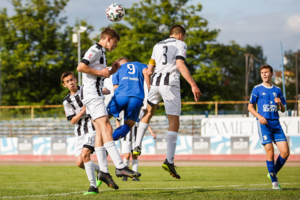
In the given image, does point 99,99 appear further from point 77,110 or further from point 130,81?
point 77,110

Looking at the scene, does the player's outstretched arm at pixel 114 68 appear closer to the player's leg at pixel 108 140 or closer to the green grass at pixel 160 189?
the player's leg at pixel 108 140

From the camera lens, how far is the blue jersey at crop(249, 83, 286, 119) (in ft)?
25.1

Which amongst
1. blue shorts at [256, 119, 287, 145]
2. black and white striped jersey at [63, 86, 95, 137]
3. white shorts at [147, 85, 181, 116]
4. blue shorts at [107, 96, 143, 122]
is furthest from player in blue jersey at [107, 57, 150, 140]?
blue shorts at [256, 119, 287, 145]

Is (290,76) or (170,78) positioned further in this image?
(290,76)

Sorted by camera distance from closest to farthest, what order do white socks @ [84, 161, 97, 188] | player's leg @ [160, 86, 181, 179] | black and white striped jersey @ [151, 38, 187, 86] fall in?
1. player's leg @ [160, 86, 181, 179]
2. black and white striped jersey @ [151, 38, 187, 86]
3. white socks @ [84, 161, 97, 188]

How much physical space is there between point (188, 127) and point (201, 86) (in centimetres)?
1668

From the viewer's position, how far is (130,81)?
7.18 meters

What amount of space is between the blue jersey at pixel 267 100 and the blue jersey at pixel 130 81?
2.46 metres

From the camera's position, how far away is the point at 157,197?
571cm

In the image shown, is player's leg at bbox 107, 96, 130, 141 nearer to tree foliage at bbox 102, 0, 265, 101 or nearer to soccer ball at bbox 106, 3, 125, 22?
soccer ball at bbox 106, 3, 125, 22

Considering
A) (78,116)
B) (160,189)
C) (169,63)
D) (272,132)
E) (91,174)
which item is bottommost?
(160,189)

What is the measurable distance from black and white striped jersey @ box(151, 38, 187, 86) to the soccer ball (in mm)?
1410

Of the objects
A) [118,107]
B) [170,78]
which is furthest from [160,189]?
[170,78]

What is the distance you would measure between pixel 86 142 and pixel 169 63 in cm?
227
